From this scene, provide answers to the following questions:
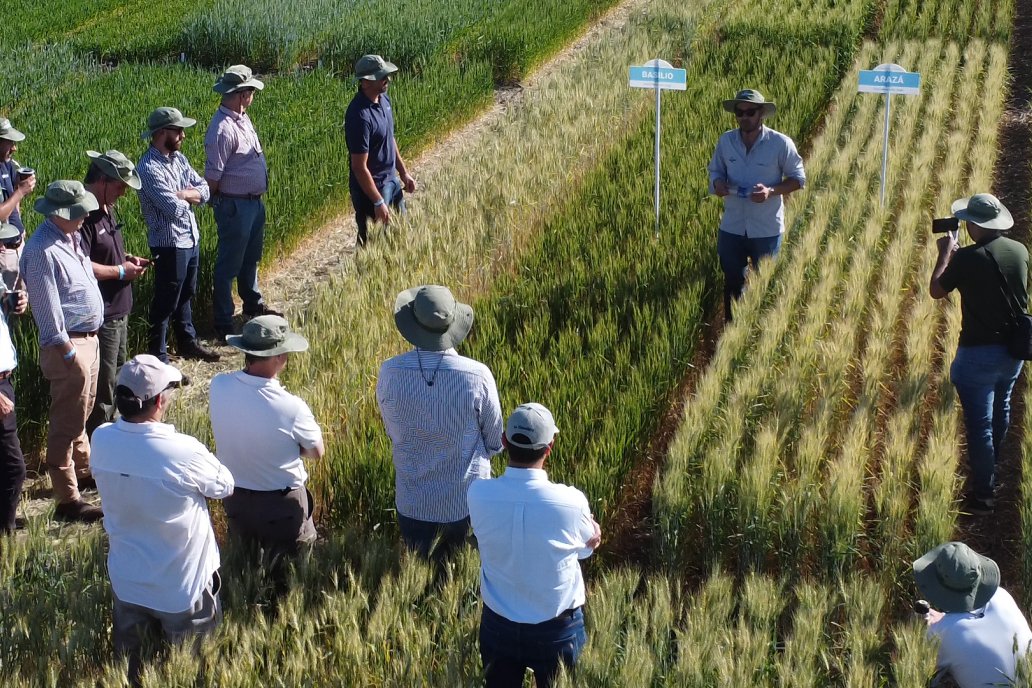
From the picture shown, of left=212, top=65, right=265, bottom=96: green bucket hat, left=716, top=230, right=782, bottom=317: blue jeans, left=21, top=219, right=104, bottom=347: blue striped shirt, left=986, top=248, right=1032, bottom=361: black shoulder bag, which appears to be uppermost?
left=212, top=65, right=265, bottom=96: green bucket hat

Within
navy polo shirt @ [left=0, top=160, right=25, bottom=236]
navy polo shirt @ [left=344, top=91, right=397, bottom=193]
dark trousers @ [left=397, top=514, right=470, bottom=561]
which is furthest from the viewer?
navy polo shirt @ [left=344, top=91, right=397, bottom=193]

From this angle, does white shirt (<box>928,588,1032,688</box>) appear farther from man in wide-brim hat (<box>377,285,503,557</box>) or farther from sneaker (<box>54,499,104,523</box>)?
sneaker (<box>54,499,104,523</box>)

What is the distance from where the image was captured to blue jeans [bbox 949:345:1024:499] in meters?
5.35

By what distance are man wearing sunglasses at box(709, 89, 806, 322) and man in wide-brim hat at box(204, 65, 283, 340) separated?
128 inches

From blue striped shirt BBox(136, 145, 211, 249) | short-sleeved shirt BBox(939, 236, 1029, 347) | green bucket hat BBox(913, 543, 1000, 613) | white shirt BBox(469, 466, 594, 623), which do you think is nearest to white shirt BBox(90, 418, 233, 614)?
white shirt BBox(469, 466, 594, 623)

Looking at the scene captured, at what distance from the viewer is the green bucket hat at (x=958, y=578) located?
11.5 ft

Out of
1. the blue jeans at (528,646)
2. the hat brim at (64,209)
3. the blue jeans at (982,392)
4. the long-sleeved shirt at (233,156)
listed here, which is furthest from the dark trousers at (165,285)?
the blue jeans at (982,392)

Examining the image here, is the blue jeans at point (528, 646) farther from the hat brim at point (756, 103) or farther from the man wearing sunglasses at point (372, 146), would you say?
the man wearing sunglasses at point (372, 146)

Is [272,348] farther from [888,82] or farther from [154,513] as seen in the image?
[888,82]

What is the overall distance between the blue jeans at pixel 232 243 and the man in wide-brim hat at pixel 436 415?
3.71 meters

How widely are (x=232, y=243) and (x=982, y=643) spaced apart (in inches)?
228

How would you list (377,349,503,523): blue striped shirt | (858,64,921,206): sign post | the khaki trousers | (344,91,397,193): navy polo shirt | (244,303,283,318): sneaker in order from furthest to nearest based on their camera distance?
1. (858,64,921,206): sign post
2. (244,303,283,318): sneaker
3. (344,91,397,193): navy polo shirt
4. the khaki trousers
5. (377,349,503,523): blue striped shirt

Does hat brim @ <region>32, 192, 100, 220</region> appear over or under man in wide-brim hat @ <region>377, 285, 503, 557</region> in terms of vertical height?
over

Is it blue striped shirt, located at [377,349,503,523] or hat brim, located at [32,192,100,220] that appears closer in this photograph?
blue striped shirt, located at [377,349,503,523]
